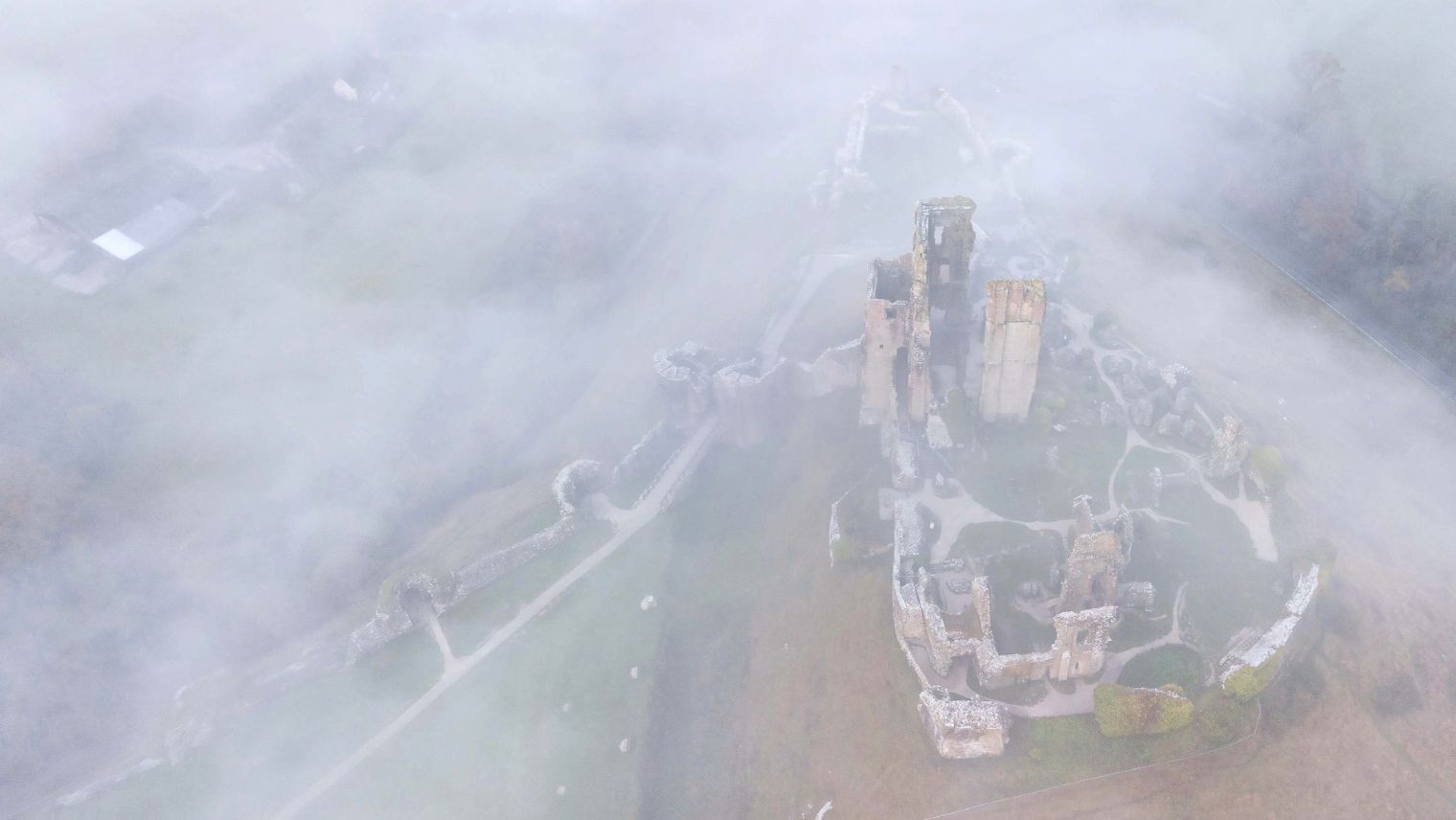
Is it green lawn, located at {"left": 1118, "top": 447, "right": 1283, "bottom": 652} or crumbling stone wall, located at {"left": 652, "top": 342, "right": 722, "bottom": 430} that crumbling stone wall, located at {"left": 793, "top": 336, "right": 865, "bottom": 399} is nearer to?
crumbling stone wall, located at {"left": 652, "top": 342, "right": 722, "bottom": 430}

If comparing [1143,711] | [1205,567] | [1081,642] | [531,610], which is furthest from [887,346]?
[531,610]

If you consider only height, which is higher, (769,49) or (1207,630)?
(769,49)

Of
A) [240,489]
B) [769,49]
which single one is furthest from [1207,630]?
[769,49]

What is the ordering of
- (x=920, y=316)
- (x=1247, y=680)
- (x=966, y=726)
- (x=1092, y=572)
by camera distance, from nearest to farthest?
1. (x=1247, y=680)
2. (x=966, y=726)
3. (x=1092, y=572)
4. (x=920, y=316)

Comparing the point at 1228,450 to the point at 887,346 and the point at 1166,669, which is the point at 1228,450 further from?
the point at 887,346

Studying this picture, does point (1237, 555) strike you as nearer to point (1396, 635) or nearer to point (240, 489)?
point (1396, 635)

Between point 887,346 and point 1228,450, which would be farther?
point 887,346

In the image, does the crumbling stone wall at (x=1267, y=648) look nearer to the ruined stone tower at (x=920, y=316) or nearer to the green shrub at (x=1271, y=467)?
the green shrub at (x=1271, y=467)
